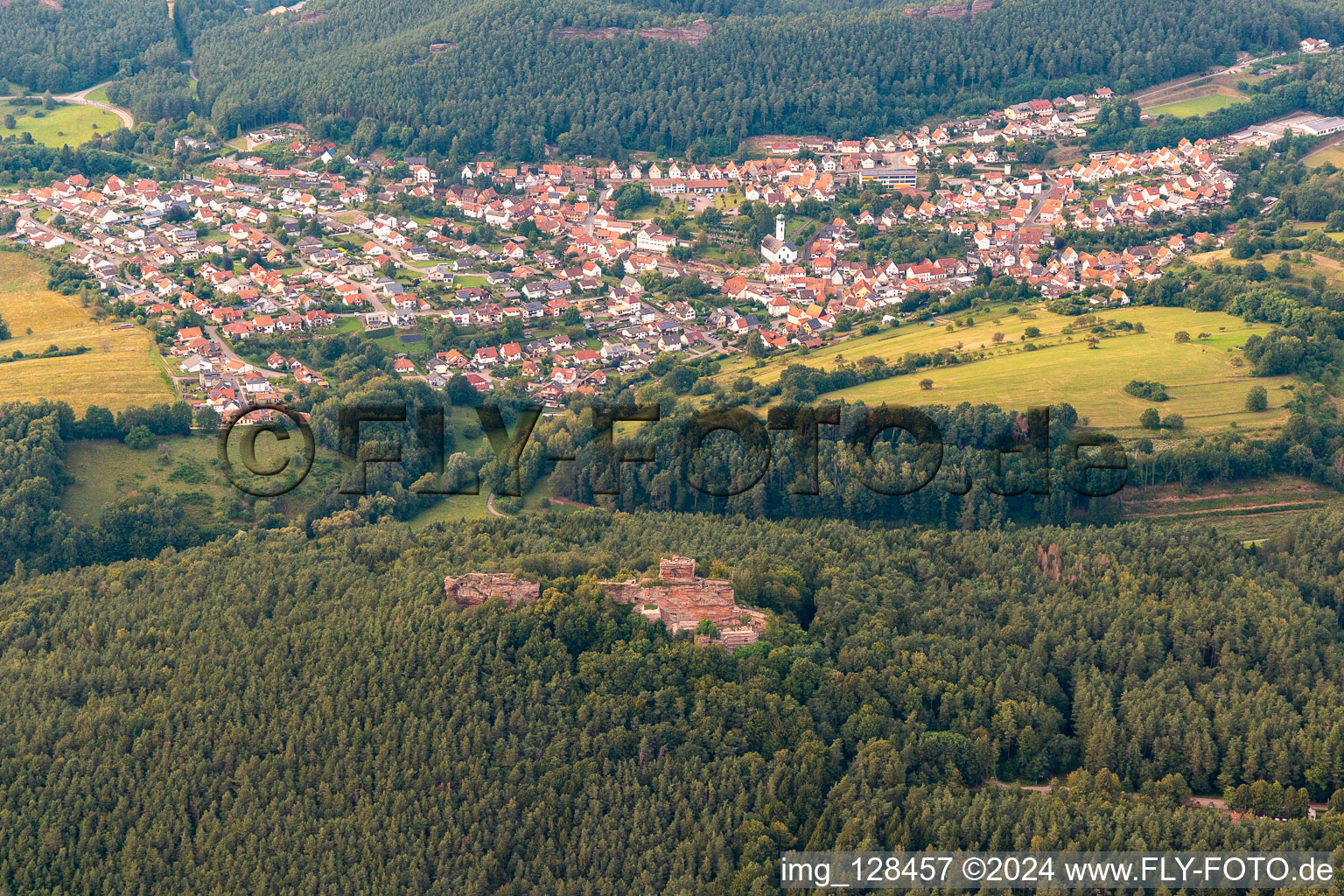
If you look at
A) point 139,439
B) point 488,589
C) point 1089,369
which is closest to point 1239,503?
point 1089,369

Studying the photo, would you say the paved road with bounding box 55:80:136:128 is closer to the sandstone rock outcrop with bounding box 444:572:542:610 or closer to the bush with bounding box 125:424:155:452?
the bush with bounding box 125:424:155:452

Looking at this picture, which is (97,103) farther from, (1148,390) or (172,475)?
(1148,390)

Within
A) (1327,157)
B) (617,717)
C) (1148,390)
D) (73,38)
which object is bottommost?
(617,717)

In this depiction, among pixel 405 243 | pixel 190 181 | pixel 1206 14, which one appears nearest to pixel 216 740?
pixel 405 243

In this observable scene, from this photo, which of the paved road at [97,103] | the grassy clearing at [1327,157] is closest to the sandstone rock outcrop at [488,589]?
the grassy clearing at [1327,157]

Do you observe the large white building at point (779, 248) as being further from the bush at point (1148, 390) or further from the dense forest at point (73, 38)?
the dense forest at point (73, 38)

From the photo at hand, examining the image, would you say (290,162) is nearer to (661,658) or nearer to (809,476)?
(809,476)

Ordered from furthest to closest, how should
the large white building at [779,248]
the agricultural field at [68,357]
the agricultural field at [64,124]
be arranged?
the agricultural field at [64,124] → the large white building at [779,248] → the agricultural field at [68,357]
